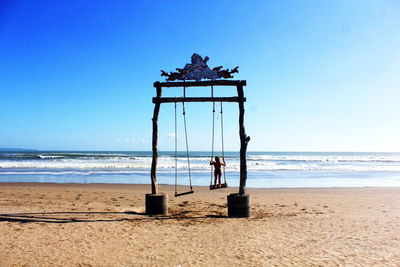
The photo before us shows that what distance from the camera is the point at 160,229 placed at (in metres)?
6.48

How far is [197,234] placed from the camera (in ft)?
20.0

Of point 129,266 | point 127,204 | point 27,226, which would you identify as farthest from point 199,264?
point 127,204

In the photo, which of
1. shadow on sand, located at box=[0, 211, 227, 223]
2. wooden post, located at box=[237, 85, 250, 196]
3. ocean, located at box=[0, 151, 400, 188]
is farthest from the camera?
ocean, located at box=[0, 151, 400, 188]

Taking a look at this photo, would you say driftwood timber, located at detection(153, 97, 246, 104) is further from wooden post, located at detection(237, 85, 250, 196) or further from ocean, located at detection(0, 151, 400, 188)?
ocean, located at detection(0, 151, 400, 188)

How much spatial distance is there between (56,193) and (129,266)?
356 inches

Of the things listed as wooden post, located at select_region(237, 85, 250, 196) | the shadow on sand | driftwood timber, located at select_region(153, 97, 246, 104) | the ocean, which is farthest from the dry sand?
the ocean

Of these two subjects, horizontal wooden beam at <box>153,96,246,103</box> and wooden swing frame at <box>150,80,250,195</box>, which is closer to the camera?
wooden swing frame at <box>150,80,250,195</box>

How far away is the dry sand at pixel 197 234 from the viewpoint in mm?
4656

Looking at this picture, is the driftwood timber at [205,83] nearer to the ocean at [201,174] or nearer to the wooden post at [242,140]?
the wooden post at [242,140]

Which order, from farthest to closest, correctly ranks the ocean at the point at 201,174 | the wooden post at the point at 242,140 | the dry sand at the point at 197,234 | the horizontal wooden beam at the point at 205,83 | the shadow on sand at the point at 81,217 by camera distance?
1. the ocean at the point at 201,174
2. the horizontal wooden beam at the point at 205,83
3. the wooden post at the point at 242,140
4. the shadow on sand at the point at 81,217
5. the dry sand at the point at 197,234

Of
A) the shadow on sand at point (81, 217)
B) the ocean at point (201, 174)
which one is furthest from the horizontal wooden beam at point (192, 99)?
the ocean at point (201, 174)

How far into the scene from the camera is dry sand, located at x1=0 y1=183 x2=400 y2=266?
4656 mm

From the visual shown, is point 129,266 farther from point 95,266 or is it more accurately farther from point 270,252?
point 270,252

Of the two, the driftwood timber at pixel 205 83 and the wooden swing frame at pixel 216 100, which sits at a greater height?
the driftwood timber at pixel 205 83
